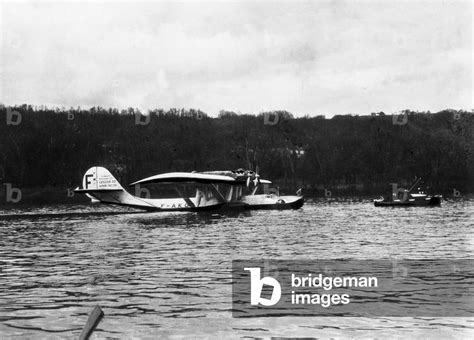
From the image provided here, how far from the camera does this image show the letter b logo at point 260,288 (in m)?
16.2

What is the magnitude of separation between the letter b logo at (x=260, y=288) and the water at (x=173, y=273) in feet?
2.39

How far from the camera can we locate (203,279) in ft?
65.5

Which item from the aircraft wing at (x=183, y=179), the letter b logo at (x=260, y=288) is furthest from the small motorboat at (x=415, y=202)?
the letter b logo at (x=260, y=288)

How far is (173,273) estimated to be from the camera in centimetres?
2148

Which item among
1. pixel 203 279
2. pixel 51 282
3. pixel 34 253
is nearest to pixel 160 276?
pixel 203 279

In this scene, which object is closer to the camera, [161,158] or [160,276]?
[160,276]

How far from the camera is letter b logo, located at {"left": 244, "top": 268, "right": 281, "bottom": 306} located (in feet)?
53.1

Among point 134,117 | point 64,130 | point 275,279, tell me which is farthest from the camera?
point 134,117

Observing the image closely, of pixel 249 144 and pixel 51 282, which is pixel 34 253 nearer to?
pixel 51 282

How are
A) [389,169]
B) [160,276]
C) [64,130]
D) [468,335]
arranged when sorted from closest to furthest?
[468,335], [160,276], [64,130], [389,169]

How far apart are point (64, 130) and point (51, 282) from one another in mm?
153474

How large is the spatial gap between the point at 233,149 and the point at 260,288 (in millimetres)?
159933

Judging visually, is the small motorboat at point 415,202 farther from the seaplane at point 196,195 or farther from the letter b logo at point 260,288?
the letter b logo at point 260,288

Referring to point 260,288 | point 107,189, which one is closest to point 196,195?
point 107,189
